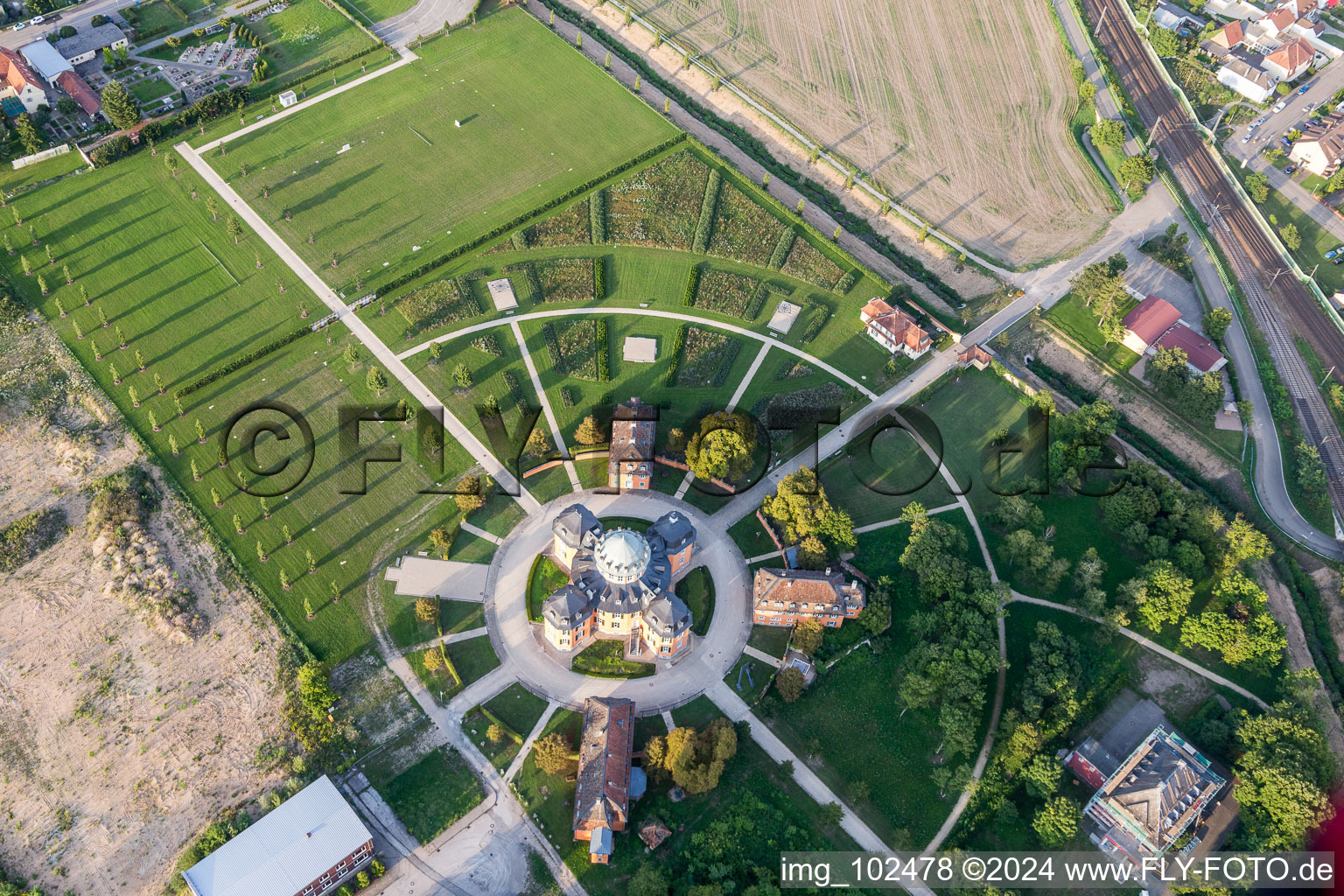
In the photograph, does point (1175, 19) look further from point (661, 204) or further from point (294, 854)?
point (294, 854)

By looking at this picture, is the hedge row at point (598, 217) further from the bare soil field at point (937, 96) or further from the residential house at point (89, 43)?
the residential house at point (89, 43)

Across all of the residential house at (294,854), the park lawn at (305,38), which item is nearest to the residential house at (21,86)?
the park lawn at (305,38)

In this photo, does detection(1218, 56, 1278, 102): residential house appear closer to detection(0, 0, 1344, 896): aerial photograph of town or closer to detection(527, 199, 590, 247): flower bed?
detection(0, 0, 1344, 896): aerial photograph of town

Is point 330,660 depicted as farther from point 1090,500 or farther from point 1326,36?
point 1326,36

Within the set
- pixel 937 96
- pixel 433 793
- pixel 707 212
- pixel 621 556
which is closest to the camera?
pixel 433 793

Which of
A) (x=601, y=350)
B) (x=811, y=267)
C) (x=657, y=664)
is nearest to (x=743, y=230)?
(x=811, y=267)

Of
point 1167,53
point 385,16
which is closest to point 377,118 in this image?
point 385,16
